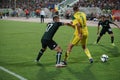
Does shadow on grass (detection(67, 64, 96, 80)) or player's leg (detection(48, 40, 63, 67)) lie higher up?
player's leg (detection(48, 40, 63, 67))

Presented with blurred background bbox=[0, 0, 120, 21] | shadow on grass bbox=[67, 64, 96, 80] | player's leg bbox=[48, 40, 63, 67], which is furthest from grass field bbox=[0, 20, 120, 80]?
blurred background bbox=[0, 0, 120, 21]

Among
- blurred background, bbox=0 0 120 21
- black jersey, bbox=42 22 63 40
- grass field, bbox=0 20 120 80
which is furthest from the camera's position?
blurred background, bbox=0 0 120 21

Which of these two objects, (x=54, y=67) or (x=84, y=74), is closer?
(x=84, y=74)

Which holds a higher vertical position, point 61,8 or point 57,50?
point 57,50

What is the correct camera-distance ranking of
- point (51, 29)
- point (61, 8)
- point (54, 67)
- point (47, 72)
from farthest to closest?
point (61, 8), point (51, 29), point (54, 67), point (47, 72)

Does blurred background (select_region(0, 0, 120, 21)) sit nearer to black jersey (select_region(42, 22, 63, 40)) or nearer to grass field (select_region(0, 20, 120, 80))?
grass field (select_region(0, 20, 120, 80))

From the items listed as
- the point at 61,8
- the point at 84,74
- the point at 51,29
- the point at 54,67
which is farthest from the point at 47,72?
the point at 61,8

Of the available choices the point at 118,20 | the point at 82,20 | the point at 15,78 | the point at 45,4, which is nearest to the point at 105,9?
the point at 118,20

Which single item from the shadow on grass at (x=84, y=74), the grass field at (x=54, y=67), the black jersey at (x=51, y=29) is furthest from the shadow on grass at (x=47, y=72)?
the black jersey at (x=51, y=29)

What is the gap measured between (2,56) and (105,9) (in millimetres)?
36610

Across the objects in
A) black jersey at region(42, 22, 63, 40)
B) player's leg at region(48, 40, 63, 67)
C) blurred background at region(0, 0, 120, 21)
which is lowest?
blurred background at region(0, 0, 120, 21)

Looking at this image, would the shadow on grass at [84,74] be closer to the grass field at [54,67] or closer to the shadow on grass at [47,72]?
the grass field at [54,67]

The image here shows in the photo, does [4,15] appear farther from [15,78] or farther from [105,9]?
[15,78]

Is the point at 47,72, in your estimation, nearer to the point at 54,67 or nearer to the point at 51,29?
the point at 54,67
